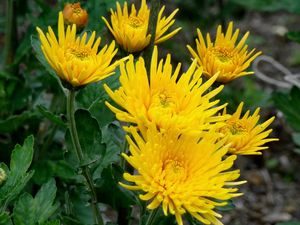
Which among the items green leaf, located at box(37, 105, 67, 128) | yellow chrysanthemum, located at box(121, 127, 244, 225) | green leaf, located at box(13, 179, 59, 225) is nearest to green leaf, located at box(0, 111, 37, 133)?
green leaf, located at box(37, 105, 67, 128)

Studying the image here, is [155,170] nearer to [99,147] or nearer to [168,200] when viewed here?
[168,200]

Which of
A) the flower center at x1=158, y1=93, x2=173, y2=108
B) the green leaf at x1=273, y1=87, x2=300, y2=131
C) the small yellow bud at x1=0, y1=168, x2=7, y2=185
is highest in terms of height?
the flower center at x1=158, y1=93, x2=173, y2=108

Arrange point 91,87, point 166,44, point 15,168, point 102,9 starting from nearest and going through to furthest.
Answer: point 15,168
point 91,87
point 102,9
point 166,44

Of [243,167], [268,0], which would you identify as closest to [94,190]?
[243,167]

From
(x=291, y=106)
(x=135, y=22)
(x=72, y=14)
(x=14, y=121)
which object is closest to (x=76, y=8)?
(x=72, y=14)

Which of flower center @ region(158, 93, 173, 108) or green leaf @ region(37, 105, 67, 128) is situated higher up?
flower center @ region(158, 93, 173, 108)

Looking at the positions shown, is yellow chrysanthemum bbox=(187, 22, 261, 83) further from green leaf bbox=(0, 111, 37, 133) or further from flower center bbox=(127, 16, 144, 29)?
green leaf bbox=(0, 111, 37, 133)

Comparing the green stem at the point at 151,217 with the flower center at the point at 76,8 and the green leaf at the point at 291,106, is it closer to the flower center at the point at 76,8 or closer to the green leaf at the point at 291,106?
the flower center at the point at 76,8
